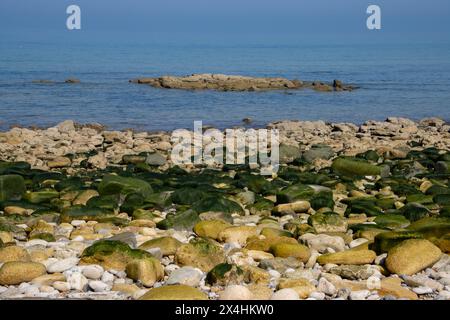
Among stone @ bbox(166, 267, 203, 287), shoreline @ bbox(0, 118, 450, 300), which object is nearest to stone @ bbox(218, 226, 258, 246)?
shoreline @ bbox(0, 118, 450, 300)

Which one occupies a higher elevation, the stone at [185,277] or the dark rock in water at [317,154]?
the stone at [185,277]

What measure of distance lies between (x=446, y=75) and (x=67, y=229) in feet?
146

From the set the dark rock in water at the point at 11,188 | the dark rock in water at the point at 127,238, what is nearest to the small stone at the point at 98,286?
the dark rock in water at the point at 127,238

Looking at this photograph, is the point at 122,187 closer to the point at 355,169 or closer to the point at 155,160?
the point at 155,160

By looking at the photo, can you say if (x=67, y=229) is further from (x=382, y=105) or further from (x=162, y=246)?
(x=382, y=105)

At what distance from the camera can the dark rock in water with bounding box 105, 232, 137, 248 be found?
687 centimetres

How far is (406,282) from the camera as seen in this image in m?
5.65

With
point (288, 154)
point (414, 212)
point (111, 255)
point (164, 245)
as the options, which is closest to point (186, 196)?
point (164, 245)

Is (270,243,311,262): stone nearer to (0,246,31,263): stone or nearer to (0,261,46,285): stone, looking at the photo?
(0,261,46,285): stone

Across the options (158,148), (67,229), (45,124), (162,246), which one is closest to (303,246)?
(162,246)

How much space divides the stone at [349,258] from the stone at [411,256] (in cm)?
23

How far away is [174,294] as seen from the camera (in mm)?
5082

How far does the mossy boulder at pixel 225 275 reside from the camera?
558cm

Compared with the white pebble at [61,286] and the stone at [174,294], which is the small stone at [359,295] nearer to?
the stone at [174,294]
